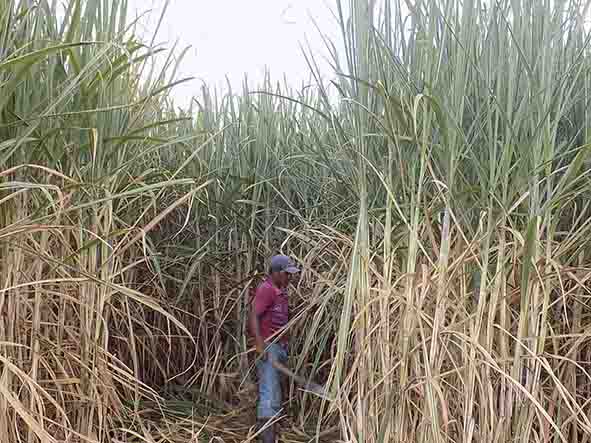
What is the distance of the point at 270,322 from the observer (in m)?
2.47

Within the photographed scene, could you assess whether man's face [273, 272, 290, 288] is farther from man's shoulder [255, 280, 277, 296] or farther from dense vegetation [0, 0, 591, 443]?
dense vegetation [0, 0, 591, 443]

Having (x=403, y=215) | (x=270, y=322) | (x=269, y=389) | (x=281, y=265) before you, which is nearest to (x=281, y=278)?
(x=281, y=265)

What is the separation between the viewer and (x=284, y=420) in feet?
8.46

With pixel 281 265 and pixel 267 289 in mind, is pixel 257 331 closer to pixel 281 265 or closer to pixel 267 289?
pixel 267 289

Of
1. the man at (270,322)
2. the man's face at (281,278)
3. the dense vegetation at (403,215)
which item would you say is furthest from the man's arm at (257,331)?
the dense vegetation at (403,215)

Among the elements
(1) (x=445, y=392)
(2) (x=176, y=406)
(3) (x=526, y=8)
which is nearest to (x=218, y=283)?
(2) (x=176, y=406)

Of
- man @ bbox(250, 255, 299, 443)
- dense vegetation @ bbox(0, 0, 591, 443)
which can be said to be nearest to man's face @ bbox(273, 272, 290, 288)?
man @ bbox(250, 255, 299, 443)

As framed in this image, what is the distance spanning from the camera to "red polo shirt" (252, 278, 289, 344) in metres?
2.41

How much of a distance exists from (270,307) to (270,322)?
0.21 feet

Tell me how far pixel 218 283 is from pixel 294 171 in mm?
620

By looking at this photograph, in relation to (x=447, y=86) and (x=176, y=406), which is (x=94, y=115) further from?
(x=176, y=406)

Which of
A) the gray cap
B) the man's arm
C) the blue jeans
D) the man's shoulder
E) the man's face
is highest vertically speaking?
the gray cap

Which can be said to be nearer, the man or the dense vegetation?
the dense vegetation

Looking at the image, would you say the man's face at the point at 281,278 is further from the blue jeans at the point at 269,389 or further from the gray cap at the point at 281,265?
the blue jeans at the point at 269,389
